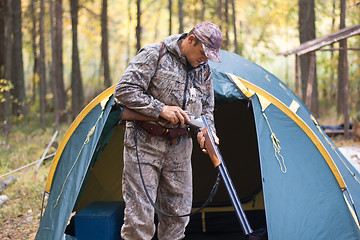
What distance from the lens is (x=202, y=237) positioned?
14.6ft

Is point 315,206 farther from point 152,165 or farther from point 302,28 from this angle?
point 302,28

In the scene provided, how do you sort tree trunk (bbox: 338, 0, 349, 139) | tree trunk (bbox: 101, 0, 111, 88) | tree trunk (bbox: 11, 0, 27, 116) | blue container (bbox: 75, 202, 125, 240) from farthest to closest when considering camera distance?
tree trunk (bbox: 101, 0, 111, 88) < tree trunk (bbox: 11, 0, 27, 116) < tree trunk (bbox: 338, 0, 349, 139) < blue container (bbox: 75, 202, 125, 240)

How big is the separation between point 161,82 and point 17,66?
9.34m

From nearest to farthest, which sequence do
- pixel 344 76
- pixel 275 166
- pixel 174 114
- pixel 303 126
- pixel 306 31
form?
pixel 174 114 < pixel 275 166 < pixel 303 126 < pixel 344 76 < pixel 306 31

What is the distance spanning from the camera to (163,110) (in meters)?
2.68

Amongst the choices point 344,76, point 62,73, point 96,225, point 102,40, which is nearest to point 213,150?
point 96,225

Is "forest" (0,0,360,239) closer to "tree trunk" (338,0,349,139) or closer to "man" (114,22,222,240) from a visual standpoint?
"tree trunk" (338,0,349,139)

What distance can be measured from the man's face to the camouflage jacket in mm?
58

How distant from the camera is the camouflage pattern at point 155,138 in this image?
107 inches

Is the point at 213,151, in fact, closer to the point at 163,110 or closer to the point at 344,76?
the point at 163,110

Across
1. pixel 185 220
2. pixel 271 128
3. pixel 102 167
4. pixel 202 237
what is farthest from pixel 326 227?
pixel 102 167

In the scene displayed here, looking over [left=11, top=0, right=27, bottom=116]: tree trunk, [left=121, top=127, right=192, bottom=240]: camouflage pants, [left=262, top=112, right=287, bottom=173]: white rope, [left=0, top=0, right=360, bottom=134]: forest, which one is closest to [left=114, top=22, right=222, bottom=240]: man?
[left=121, top=127, right=192, bottom=240]: camouflage pants

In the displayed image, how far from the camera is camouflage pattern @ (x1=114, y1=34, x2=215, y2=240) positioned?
271 cm

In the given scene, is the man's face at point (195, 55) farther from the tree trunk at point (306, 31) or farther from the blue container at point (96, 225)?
the tree trunk at point (306, 31)
